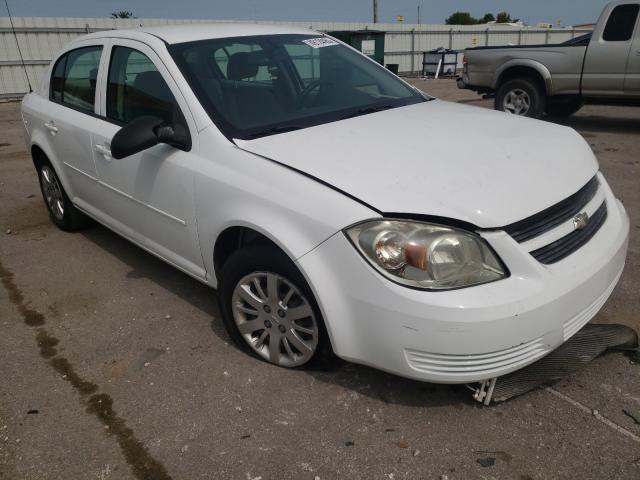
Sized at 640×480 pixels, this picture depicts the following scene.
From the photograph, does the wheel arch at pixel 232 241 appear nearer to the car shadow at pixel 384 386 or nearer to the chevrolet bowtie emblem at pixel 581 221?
the car shadow at pixel 384 386

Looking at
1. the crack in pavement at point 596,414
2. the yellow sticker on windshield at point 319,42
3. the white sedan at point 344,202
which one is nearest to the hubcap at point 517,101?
the yellow sticker on windshield at point 319,42

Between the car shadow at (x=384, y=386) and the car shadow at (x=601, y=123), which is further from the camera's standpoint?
the car shadow at (x=601, y=123)

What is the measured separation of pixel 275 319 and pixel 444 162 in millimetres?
1060

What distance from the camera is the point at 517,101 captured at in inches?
358

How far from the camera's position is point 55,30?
1780cm

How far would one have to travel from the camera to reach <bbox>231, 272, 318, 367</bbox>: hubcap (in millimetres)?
2479

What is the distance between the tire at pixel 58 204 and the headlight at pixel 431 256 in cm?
342

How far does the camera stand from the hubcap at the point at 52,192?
4.67m

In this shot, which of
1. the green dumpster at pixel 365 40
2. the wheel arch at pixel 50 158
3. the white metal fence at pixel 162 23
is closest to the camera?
the wheel arch at pixel 50 158

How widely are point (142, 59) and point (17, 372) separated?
1.86 m

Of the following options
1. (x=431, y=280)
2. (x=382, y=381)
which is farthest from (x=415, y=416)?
(x=431, y=280)

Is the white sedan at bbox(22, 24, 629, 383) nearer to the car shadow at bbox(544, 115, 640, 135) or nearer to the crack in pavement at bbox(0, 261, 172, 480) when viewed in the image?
the crack in pavement at bbox(0, 261, 172, 480)

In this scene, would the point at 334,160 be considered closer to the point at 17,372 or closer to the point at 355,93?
the point at 355,93

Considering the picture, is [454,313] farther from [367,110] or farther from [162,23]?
[162,23]
